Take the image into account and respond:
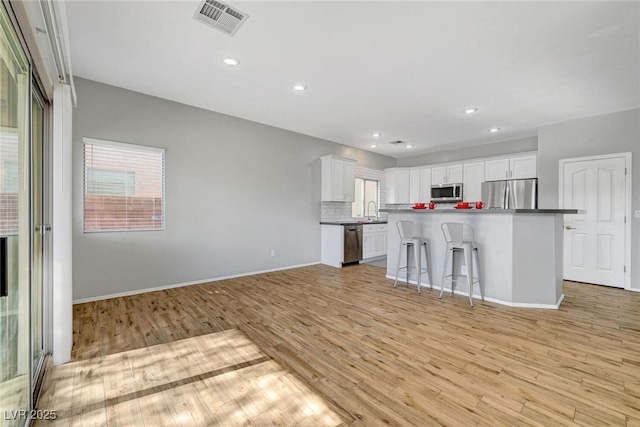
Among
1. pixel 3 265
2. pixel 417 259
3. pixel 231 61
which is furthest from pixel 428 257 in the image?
pixel 3 265

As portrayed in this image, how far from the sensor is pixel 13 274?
4.91 feet

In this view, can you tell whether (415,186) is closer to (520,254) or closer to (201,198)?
(520,254)

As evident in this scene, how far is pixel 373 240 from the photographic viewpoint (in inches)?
251

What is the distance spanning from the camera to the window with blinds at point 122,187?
11.4 ft

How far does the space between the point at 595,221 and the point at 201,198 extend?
20.6 feet

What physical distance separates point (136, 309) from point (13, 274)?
1969mm

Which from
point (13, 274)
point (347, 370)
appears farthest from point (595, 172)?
point (13, 274)

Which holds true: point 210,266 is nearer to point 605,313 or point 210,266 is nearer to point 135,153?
point 135,153

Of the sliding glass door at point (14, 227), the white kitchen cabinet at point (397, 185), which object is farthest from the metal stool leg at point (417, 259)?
the sliding glass door at point (14, 227)

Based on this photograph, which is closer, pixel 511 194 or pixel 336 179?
pixel 511 194

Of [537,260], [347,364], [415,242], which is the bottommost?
[347,364]

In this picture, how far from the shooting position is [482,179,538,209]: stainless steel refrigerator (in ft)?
17.1

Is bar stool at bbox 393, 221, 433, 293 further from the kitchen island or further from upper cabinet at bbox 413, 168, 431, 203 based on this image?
upper cabinet at bbox 413, 168, 431, 203

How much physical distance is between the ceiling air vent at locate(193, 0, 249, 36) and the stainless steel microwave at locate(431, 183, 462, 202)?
562 cm
